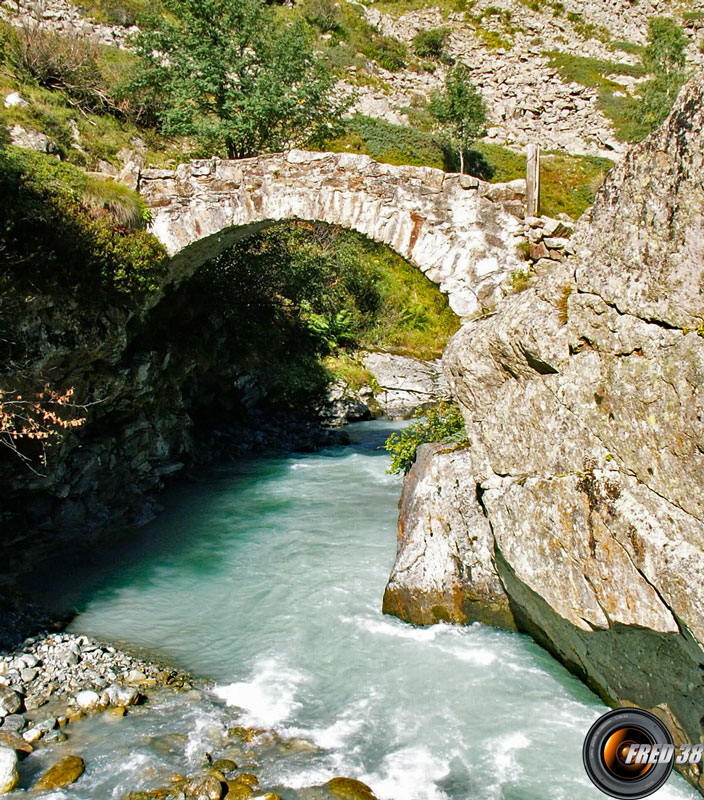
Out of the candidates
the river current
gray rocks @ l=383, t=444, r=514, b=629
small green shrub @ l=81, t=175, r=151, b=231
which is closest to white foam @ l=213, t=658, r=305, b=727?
the river current

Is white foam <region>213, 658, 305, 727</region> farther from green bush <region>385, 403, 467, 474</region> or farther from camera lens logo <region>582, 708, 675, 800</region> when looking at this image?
green bush <region>385, 403, 467, 474</region>

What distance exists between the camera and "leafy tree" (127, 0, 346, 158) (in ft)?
47.2

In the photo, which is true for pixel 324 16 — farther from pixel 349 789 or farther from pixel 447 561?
pixel 349 789

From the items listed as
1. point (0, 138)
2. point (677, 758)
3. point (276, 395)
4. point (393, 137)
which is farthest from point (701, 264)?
point (393, 137)

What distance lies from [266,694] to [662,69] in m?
41.4

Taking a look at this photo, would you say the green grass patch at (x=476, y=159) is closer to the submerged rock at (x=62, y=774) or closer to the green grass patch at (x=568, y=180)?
the green grass patch at (x=568, y=180)

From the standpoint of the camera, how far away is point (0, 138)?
649 cm

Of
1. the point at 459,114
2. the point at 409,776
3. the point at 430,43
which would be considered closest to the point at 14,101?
the point at 409,776

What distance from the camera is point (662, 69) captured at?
3412 centimetres

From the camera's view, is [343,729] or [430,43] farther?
[430,43]

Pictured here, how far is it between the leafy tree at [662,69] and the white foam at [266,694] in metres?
30.6

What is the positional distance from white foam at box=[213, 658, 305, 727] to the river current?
2cm

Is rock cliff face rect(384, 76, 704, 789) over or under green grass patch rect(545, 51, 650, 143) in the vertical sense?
under

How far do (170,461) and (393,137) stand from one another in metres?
22.2
